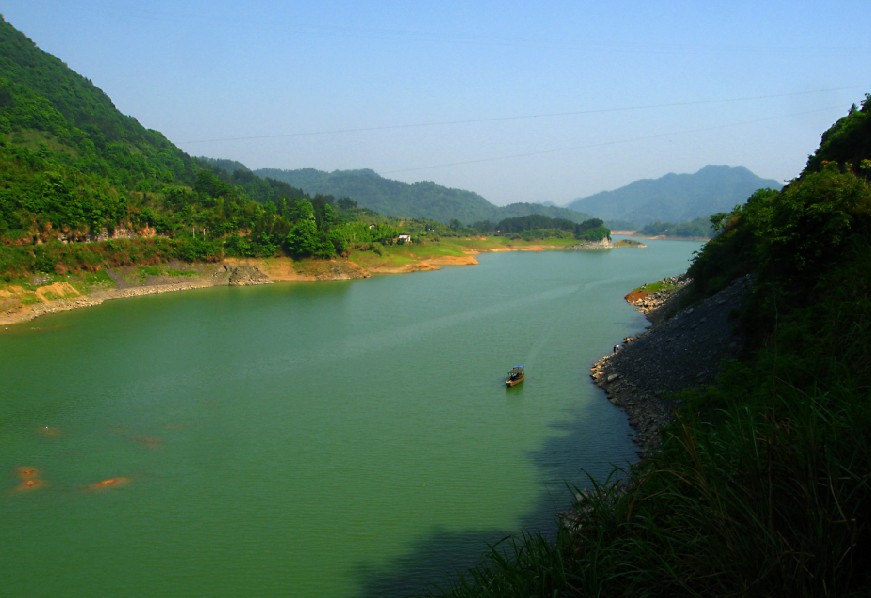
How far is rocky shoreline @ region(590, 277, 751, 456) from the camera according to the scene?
14648 millimetres

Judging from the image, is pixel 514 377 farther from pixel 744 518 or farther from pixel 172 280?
pixel 172 280

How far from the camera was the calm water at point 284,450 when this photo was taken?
9664mm

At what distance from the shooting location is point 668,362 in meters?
16.8

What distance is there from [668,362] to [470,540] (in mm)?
9370

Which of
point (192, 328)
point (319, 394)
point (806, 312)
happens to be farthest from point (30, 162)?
point (806, 312)

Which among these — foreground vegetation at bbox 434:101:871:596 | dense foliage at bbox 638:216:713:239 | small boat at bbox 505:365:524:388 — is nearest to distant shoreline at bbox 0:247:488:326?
small boat at bbox 505:365:524:388

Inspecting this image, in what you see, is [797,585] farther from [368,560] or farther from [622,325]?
[622,325]

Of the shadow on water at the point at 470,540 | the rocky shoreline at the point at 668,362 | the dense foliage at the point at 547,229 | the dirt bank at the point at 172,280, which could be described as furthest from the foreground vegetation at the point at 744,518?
the dense foliage at the point at 547,229

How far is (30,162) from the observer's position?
43531 millimetres

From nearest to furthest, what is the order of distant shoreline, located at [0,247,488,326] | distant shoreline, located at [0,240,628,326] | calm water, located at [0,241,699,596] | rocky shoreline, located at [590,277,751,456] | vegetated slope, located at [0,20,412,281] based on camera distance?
1. calm water, located at [0,241,699,596]
2. rocky shoreline, located at [590,277,751,456]
3. distant shoreline, located at [0,247,488,326]
4. distant shoreline, located at [0,240,628,326]
5. vegetated slope, located at [0,20,412,281]

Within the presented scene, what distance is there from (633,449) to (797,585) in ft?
34.7

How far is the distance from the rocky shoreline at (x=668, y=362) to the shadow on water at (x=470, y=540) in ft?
5.15

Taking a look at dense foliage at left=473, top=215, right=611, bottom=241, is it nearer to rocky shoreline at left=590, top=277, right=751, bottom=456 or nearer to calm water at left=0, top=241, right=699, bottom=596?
calm water at left=0, top=241, right=699, bottom=596

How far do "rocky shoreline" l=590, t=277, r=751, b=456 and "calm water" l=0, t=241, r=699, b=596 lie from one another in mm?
629
